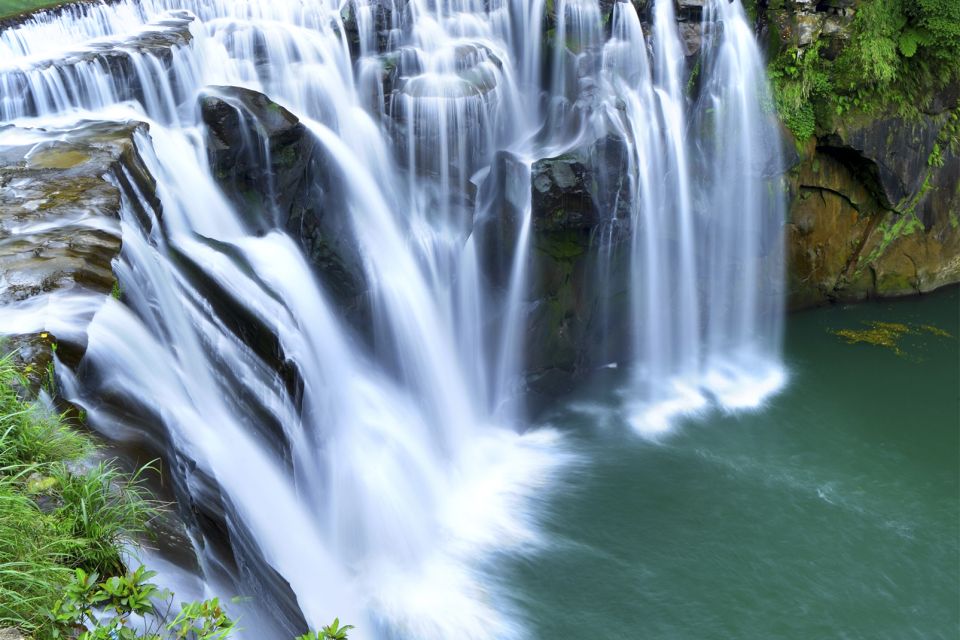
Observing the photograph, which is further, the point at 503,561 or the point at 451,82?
the point at 451,82

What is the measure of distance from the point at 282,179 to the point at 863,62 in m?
9.92

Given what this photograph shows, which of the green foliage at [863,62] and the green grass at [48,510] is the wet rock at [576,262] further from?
the green grass at [48,510]

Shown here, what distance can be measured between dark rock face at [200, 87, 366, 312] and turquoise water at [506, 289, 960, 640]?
4.06 meters

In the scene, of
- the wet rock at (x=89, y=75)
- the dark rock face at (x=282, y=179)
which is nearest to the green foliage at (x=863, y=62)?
the dark rock face at (x=282, y=179)

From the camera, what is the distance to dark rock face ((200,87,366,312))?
9422 millimetres

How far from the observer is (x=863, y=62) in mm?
13086

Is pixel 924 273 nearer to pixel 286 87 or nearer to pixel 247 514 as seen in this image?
pixel 286 87

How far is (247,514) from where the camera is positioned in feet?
21.6

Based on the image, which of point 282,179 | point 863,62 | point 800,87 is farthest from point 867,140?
point 282,179

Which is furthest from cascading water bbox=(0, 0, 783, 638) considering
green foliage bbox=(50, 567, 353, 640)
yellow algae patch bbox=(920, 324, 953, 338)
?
yellow algae patch bbox=(920, 324, 953, 338)

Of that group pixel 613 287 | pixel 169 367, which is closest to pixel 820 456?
pixel 613 287

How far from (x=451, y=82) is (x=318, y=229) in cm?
345

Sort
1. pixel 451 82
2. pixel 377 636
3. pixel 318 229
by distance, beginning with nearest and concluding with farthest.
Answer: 1. pixel 377 636
2. pixel 318 229
3. pixel 451 82

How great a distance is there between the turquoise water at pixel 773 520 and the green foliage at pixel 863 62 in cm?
435
